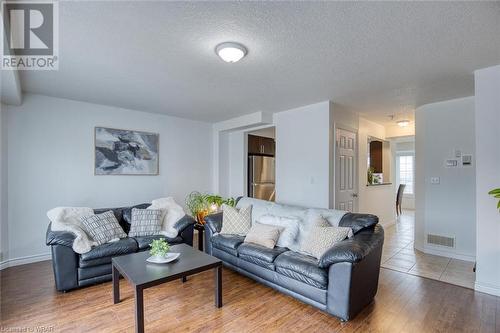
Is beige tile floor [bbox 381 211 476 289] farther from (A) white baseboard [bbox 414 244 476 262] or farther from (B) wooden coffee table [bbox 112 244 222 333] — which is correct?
(B) wooden coffee table [bbox 112 244 222 333]

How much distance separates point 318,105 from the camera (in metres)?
4.20

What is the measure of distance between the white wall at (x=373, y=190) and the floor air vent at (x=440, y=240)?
1.21 meters

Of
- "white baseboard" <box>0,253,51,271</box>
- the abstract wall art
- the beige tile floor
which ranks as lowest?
the beige tile floor

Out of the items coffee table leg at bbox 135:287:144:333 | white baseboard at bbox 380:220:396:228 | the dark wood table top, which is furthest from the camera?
white baseboard at bbox 380:220:396:228

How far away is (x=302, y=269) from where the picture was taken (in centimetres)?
241

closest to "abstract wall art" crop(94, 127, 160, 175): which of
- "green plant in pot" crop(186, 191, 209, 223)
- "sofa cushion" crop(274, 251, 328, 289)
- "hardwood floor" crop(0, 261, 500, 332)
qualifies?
"green plant in pot" crop(186, 191, 209, 223)

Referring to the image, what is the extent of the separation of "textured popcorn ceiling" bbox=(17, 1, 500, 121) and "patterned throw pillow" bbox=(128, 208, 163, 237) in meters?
1.76

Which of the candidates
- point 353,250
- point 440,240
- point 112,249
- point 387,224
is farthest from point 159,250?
point 387,224

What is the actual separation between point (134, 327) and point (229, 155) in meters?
4.39

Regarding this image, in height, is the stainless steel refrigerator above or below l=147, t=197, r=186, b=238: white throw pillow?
above

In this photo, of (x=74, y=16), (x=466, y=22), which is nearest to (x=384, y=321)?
(x=466, y=22)

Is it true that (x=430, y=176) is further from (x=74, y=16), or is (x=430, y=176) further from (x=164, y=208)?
(x=74, y=16)

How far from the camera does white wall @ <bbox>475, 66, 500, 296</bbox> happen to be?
2729mm

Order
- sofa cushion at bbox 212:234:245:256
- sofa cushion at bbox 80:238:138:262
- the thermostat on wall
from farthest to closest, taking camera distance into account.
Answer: the thermostat on wall < sofa cushion at bbox 212:234:245:256 < sofa cushion at bbox 80:238:138:262
